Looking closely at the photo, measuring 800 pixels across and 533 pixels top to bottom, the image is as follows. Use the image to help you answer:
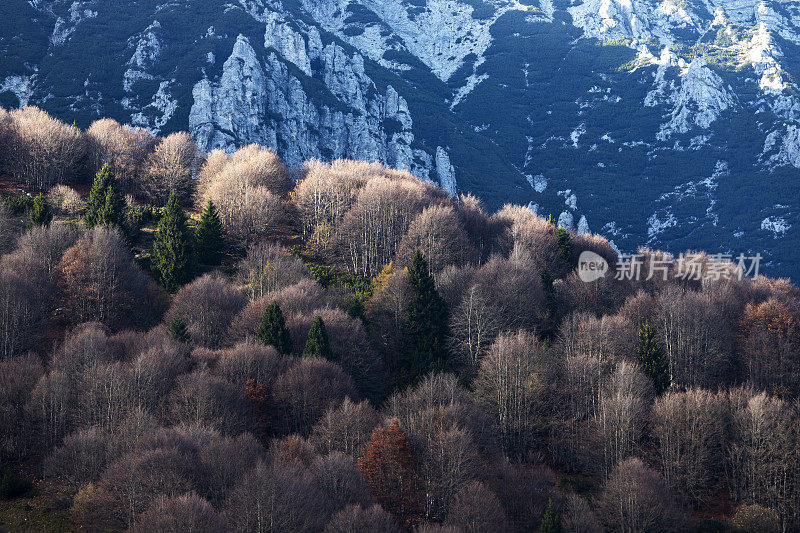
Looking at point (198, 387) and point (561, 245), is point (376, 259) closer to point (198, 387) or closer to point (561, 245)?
point (561, 245)

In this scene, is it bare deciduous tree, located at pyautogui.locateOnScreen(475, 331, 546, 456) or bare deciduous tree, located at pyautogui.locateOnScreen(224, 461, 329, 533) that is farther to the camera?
bare deciduous tree, located at pyautogui.locateOnScreen(475, 331, 546, 456)

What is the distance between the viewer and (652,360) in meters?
76.9

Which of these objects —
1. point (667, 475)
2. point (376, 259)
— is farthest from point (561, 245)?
point (667, 475)

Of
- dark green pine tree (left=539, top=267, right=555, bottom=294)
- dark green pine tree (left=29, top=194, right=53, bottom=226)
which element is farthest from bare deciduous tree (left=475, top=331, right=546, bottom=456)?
dark green pine tree (left=29, top=194, right=53, bottom=226)

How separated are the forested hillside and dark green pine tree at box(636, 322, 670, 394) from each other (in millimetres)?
370

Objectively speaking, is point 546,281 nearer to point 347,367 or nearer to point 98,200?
point 347,367

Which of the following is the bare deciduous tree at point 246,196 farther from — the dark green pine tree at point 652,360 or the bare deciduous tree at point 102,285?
the dark green pine tree at point 652,360

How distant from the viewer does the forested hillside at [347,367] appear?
165 ft

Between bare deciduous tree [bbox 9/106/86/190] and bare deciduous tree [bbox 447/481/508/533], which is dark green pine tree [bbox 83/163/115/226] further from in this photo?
bare deciduous tree [bbox 447/481/508/533]

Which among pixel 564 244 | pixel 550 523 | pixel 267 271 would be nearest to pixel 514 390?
pixel 550 523

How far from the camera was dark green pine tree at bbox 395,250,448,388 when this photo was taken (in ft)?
250

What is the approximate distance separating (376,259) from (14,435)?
188ft

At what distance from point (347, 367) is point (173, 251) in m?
28.4

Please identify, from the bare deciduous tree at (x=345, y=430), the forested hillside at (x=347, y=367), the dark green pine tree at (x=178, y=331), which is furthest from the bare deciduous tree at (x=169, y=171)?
the bare deciduous tree at (x=345, y=430)
